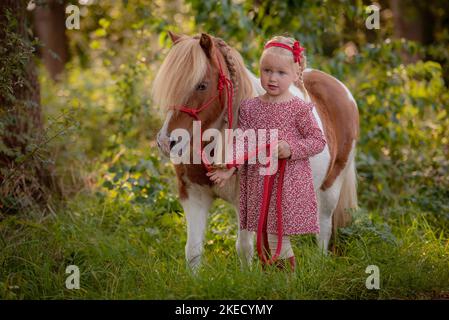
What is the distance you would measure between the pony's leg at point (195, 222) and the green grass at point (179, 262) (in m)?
0.08

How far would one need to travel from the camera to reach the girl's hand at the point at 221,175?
3.00 m

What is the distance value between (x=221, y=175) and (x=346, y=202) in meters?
1.67

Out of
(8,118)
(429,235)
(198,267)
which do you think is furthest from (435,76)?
(8,118)

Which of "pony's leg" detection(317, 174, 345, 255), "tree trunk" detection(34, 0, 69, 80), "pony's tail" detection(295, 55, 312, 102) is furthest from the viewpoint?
"tree trunk" detection(34, 0, 69, 80)

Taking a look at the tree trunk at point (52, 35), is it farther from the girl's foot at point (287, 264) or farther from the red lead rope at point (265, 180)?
the girl's foot at point (287, 264)

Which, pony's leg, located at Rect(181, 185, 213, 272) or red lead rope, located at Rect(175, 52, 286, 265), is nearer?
red lead rope, located at Rect(175, 52, 286, 265)

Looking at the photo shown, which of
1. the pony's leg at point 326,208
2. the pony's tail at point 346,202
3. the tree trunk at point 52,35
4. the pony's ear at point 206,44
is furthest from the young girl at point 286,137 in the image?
the tree trunk at point 52,35

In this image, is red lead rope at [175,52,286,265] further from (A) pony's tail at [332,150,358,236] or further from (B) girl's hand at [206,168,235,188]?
(A) pony's tail at [332,150,358,236]

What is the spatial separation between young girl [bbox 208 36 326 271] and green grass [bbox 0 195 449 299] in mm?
313

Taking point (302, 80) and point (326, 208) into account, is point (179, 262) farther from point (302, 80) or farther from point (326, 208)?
point (302, 80)

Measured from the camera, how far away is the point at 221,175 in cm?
301

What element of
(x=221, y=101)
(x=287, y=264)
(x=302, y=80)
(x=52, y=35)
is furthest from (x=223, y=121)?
(x=52, y=35)

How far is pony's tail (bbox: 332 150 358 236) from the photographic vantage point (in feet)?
14.0
